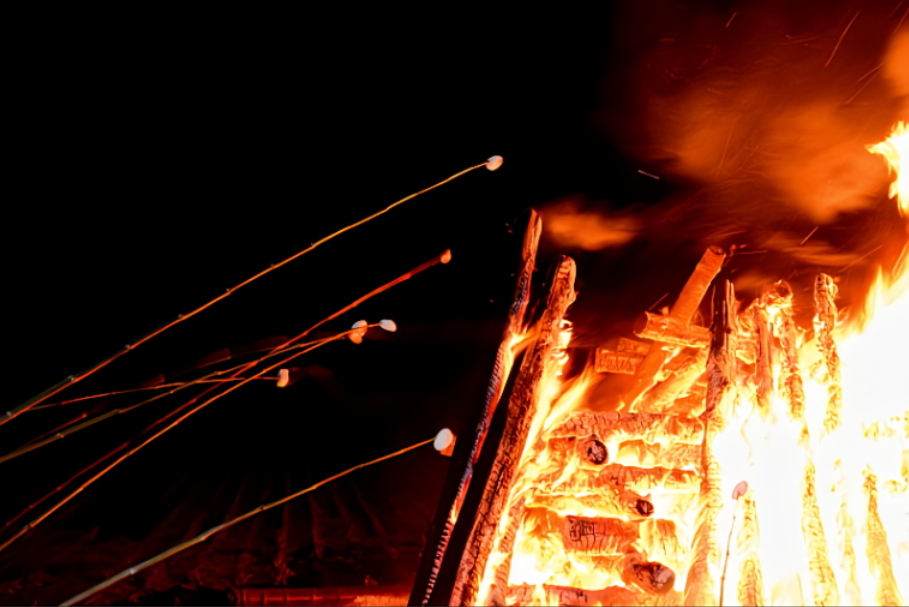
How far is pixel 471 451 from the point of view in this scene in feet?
10.6

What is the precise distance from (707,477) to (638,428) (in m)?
0.48

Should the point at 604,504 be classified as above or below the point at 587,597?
above

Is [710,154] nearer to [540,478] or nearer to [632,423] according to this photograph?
[632,423]

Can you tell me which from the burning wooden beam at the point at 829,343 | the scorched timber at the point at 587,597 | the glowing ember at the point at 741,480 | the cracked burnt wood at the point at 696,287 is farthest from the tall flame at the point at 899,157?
the scorched timber at the point at 587,597

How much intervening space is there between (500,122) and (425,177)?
0.90 meters

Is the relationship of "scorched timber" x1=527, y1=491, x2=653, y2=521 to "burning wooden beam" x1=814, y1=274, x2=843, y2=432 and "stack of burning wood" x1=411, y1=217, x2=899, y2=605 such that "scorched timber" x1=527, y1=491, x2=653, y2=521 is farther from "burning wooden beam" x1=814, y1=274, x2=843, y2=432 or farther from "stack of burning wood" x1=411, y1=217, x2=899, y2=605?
"burning wooden beam" x1=814, y1=274, x2=843, y2=432

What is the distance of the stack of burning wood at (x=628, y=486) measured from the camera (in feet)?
8.87

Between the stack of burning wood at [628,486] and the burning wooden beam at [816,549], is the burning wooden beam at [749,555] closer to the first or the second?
the stack of burning wood at [628,486]

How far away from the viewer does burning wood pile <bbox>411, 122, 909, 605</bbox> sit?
2.67 metres

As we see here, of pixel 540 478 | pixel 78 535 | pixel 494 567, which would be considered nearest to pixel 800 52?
pixel 540 478

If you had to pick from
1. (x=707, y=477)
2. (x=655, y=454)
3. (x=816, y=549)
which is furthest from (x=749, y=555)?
(x=655, y=454)

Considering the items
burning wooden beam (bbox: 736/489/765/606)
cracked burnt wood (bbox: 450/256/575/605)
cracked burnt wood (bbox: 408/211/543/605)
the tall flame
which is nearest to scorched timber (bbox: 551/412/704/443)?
cracked burnt wood (bbox: 450/256/575/605)

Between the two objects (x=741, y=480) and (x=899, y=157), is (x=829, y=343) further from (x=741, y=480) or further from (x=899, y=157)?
(x=899, y=157)

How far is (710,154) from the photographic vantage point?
513cm
